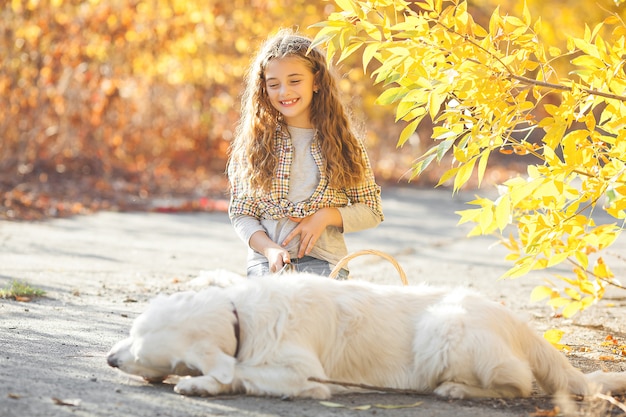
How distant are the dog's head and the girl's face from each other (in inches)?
71.0

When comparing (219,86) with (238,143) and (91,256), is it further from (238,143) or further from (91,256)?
(238,143)

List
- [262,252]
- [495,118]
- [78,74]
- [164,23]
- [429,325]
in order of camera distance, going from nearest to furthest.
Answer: [429,325] < [495,118] < [262,252] < [78,74] < [164,23]

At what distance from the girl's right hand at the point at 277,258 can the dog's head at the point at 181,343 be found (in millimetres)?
988

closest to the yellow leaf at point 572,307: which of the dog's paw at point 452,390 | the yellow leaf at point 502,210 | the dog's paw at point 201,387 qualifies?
the yellow leaf at point 502,210

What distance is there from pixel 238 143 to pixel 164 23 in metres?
11.0

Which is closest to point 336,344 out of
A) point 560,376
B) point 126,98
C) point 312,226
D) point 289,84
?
point 560,376

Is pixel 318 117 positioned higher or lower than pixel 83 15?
lower

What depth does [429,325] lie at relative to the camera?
378 cm

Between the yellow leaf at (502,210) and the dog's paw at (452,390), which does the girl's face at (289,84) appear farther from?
the dog's paw at (452,390)

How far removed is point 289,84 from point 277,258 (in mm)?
1060

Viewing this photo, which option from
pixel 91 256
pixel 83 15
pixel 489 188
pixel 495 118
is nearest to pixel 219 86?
pixel 83 15

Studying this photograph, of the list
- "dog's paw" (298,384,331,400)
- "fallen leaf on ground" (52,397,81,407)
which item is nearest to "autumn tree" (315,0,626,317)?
"dog's paw" (298,384,331,400)

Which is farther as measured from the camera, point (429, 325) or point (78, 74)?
point (78, 74)

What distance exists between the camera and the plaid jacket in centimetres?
500
